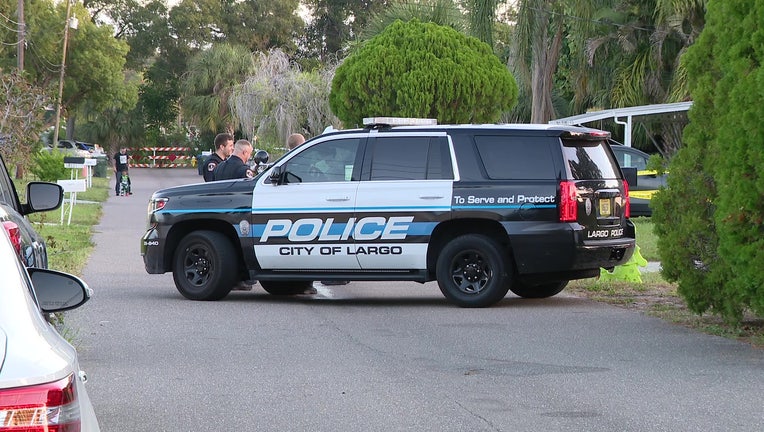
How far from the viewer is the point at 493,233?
13781 mm

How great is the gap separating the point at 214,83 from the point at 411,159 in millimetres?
62310

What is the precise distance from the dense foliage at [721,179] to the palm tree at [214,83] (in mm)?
63133

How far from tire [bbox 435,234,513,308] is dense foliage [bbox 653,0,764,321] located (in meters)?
1.84

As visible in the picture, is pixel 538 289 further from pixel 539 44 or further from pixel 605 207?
pixel 539 44

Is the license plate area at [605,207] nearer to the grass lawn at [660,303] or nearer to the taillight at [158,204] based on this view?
the grass lawn at [660,303]

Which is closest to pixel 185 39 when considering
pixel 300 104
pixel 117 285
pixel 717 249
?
pixel 300 104

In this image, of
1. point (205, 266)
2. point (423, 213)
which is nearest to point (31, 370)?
point (423, 213)

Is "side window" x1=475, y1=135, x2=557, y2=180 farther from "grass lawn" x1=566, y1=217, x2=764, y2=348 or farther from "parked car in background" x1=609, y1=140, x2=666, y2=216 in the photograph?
"parked car in background" x1=609, y1=140, x2=666, y2=216

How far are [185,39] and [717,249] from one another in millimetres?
78792

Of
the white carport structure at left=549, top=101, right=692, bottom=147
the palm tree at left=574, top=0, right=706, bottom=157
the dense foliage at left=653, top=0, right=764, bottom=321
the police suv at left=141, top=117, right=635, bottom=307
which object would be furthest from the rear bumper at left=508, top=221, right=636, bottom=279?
the palm tree at left=574, top=0, right=706, bottom=157

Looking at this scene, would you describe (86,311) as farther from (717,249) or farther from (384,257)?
(717,249)

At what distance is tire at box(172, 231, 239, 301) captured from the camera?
567 inches

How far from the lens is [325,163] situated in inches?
562

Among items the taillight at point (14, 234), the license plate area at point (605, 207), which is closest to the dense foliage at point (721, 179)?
the license plate area at point (605, 207)
